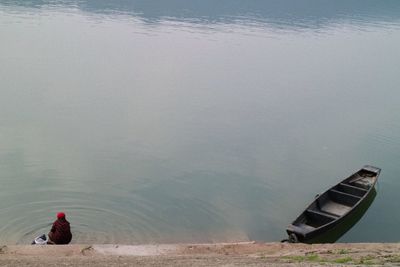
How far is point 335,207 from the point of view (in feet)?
52.9

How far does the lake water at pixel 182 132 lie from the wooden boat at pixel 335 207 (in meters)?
0.80

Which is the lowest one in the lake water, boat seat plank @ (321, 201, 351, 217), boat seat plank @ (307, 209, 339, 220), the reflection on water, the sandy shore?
the sandy shore

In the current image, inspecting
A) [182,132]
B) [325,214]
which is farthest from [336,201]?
[182,132]

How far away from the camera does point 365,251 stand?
38.9ft

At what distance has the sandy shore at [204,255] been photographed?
980cm

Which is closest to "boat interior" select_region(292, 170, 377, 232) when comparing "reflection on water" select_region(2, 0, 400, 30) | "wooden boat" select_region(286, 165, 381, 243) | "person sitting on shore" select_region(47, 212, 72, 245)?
"wooden boat" select_region(286, 165, 381, 243)

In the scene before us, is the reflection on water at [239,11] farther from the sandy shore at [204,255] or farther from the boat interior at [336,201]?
the sandy shore at [204,255]

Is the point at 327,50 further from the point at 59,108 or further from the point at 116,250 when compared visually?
the point at 116,250

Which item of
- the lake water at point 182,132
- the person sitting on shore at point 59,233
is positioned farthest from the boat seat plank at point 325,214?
the person sitting on shore at point 59,233

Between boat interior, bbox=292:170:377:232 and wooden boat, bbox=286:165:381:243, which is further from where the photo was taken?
boat interior, bbox=292:170:377:232

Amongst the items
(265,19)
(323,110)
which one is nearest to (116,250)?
(323,110)

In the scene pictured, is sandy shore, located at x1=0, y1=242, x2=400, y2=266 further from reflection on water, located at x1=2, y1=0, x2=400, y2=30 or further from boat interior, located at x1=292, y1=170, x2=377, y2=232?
reflection on water, located at x1=2, y1=0, x2=400, y2=30

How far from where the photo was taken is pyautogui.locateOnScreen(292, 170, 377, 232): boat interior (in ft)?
47.6

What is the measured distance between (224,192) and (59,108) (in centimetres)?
1063
